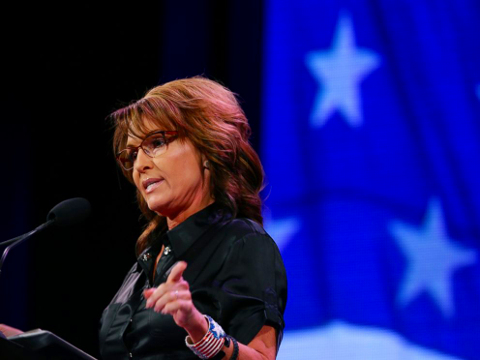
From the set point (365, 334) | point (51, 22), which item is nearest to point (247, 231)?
point (365, 334)

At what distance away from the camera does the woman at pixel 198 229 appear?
1557 mm

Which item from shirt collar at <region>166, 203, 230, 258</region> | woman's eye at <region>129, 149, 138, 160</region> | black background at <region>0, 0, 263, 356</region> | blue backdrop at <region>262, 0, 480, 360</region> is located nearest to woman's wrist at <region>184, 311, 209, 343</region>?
shirt collar at <region>166, 203, 230, 258</region>

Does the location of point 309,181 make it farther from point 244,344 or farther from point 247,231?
point 244,344

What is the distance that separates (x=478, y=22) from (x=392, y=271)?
1082 mm

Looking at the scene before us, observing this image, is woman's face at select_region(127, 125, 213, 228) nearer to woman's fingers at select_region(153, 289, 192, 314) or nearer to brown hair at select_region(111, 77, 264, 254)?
brown hair at select_region(111, 77, 264, 254)

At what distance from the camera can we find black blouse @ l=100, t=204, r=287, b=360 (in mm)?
1547

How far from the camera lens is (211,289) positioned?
5.23 ft

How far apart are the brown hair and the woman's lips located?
12 cm

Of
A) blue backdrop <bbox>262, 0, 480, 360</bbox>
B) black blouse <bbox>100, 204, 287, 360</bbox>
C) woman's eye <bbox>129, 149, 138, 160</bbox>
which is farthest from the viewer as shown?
blue backdrop <bbox>262, 0, 480, 360</bbox>

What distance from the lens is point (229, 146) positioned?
1.80 metres

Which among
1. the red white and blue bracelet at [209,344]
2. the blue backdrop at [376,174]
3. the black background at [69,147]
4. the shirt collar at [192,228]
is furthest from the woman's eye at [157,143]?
the black background at [69,147]

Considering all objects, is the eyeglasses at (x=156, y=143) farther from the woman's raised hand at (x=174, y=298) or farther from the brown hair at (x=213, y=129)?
the woman's raised hand at (x=174, y=298)

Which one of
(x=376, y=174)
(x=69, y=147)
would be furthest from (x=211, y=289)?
(x=69, y=147)

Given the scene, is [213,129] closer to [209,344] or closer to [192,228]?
[192,228]
